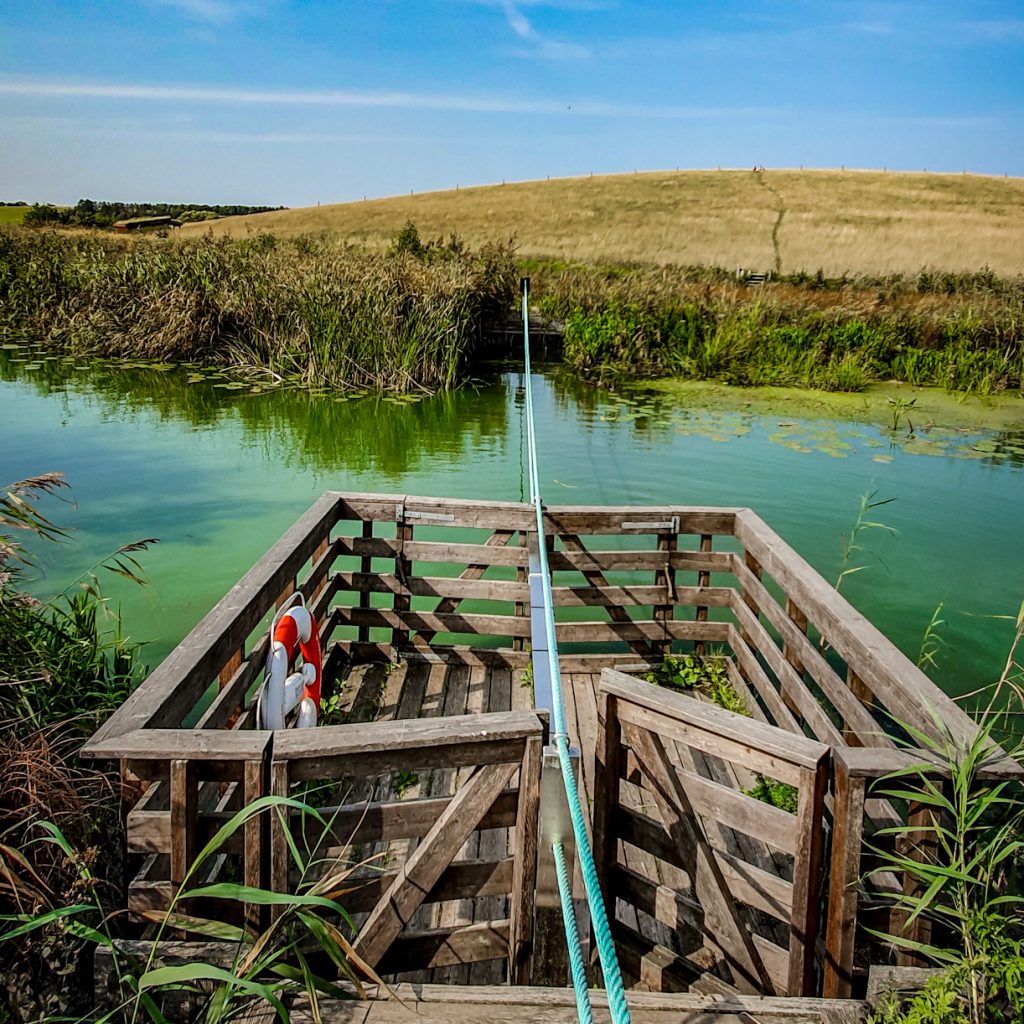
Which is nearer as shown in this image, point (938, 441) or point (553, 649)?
point (553, 649)

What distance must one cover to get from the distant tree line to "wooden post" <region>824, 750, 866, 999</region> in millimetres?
42400

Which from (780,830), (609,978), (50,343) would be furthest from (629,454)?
(50,343)

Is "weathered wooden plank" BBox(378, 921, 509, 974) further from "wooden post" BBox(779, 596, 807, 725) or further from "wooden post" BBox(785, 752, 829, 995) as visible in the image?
"wooden post" BBox(779, 596, 807, 725)

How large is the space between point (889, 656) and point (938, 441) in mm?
10420

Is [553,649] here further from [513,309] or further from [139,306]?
[513,309]

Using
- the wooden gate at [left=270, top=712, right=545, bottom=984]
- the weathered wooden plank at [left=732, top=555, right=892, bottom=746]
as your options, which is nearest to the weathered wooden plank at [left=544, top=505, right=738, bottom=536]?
the weathered wooden plank at [left=732, top=555, right=892, bottom=746]

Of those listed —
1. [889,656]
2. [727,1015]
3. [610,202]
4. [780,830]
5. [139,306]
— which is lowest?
[727,1015]

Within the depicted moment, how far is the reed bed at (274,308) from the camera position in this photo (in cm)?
1463

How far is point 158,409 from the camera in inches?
517

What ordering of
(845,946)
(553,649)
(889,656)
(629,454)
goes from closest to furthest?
(845,946) → (553,649) → (889,656) → (629,454)

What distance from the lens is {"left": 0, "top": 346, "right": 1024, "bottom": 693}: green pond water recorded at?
7.20 metres

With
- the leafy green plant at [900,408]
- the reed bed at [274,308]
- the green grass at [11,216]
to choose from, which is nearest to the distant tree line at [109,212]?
the green grass at [11,216]

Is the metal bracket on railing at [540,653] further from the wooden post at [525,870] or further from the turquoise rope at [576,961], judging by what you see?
the turquoise rope at [576,961]

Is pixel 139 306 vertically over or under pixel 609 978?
over
